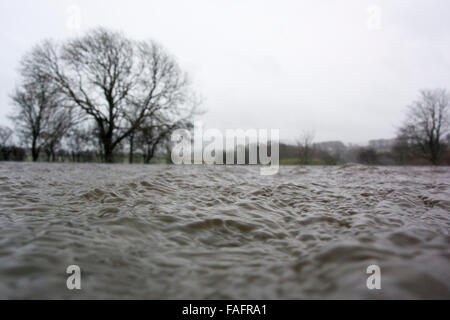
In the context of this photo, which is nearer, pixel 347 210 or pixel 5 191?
pixel 347 210

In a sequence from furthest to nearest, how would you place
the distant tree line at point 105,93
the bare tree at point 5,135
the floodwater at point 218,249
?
the bare tree at point 5,135, the distant tree line at point 105,93, the floodwater at point 218,249

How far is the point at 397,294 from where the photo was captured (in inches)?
33.6

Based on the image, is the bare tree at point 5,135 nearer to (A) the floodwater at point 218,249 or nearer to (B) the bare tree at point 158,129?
(B) the bare tree at point 158,129

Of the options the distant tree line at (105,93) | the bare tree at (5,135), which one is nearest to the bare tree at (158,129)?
the distant tree line at (105,93)

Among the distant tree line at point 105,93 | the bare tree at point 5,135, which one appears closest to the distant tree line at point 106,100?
the distant tree line at point 105,93

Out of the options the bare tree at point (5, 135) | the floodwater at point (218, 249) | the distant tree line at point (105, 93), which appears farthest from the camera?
the bare tree at point (5, 135)

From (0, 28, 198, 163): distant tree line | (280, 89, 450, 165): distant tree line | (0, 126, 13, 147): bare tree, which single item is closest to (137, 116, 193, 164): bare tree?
(0, 28, 198, 163): distant tree line

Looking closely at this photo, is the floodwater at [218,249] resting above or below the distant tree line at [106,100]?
below

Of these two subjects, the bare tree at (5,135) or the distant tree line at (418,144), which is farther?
the bare tree at (5,135)

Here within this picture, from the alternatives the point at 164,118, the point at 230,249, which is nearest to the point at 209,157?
the point at 164,118

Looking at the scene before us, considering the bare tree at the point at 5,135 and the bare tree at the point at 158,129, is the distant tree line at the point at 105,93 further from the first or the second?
the bare tree at the point at 5,135

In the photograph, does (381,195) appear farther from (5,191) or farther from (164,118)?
(164,118)

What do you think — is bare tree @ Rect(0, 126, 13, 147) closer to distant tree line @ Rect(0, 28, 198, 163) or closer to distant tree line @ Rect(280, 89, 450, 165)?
distant tree line @ Rect(0, 28, 198, 163)
